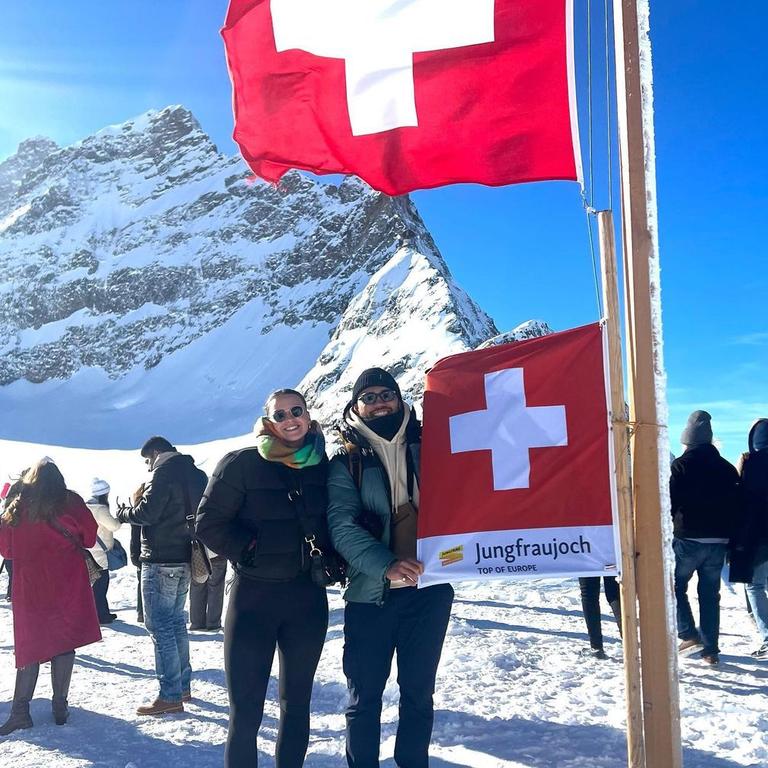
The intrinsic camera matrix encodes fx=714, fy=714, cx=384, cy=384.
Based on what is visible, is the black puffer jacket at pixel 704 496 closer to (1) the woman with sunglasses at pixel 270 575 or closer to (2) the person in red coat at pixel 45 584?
(1) the woman with sunglasses at pixel 270 575

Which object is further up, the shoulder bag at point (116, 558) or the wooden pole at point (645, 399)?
the wooden pole at point (645, 399)

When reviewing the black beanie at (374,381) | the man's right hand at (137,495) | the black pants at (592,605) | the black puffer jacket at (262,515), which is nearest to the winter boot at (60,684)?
the man's right hand at (137,495)

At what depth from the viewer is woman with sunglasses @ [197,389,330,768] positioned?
10.0ft

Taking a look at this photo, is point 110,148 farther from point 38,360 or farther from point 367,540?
point 367,540

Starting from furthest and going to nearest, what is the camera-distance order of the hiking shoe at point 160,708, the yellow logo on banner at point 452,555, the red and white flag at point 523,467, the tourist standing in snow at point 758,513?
the tourist standing in snow at point 758,513 < the hiking shoe at point 160,708 < the yellow logo on banner at point 452,555 < the red and white flag at point 523,467

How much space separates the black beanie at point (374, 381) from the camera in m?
3.30

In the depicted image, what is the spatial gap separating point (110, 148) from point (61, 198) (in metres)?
20.2

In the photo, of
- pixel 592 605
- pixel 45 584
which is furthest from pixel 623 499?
pixel 45 584

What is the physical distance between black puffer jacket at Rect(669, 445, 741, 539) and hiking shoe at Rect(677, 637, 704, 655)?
2.82 feet

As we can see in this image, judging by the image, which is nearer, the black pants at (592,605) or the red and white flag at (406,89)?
the red and white flag at (406,89)

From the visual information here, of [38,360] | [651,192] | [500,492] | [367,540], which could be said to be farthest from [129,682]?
[38,360]

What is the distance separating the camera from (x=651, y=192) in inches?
104

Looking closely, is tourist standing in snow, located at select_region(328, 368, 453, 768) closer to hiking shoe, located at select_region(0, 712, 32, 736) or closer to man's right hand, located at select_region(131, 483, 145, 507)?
man's right hand, located at select_region(131, 483, 145, 507)

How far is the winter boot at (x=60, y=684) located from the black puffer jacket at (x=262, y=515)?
7.46 ft
